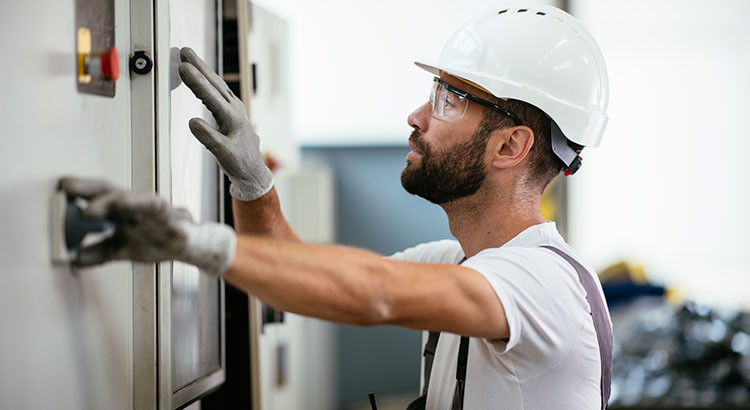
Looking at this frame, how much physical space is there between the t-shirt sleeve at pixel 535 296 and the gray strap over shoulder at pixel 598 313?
0.05 meters

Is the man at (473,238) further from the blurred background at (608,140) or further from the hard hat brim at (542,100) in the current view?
the blurred background at (608,140)

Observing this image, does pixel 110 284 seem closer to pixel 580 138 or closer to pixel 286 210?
pixel 580 138

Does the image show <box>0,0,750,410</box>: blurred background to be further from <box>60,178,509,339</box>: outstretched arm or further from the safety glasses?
the safety glasses

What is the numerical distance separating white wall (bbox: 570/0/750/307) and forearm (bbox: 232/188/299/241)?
11.2 feet

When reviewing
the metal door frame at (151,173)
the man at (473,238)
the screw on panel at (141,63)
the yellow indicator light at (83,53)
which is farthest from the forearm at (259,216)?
the yellow indicator light at (83,53)

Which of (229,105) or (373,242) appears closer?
(229,105)

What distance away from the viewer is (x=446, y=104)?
4.58ft

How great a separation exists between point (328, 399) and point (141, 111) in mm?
3251

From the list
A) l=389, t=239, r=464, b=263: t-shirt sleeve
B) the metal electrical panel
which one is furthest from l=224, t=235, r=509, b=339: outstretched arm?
l=389, t=239, r=464, b=263: t-shirt sleeve

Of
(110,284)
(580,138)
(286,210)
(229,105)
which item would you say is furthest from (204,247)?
(286,210)

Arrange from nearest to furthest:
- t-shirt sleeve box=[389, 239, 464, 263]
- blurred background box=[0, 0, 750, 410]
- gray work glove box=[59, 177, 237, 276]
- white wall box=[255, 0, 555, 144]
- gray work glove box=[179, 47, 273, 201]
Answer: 1. gray work glove box=[59, 177, 237, 276]
2. blurred background box=[0, 0, 750, 410]
3. gray work glove box=[179, 47, 273, 201]
4. t-shirt sleeve box=[389, 239, 464, 263]
5. white wall box=[255, 0, 555, 144]

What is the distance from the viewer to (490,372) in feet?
3.86

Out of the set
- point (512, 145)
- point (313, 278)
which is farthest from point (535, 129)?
point (313, 278)

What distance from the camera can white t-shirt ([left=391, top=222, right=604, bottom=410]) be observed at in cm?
102
